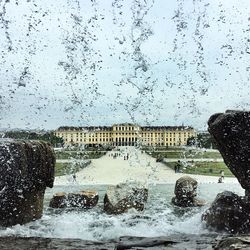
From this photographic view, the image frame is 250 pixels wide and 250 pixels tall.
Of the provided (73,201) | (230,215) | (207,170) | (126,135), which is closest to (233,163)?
(230,215)

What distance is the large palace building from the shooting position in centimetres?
10794

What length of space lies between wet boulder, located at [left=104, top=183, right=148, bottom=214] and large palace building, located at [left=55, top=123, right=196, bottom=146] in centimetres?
7769

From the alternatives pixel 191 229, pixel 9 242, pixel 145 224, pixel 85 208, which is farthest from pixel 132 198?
pixel 9 242

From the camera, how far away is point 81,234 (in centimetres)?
1033

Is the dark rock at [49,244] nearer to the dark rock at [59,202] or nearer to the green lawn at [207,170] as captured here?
the dark rock at [59,202]

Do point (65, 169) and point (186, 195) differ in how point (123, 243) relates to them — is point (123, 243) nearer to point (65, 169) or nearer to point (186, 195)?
point (186, 195)

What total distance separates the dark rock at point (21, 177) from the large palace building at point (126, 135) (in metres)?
81.9

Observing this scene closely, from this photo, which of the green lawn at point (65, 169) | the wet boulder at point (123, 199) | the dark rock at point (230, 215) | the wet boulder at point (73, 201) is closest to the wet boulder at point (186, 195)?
the wet boulder at point (123, 199)

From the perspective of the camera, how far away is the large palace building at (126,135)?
10794cm

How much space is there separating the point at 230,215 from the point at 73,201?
7.98m

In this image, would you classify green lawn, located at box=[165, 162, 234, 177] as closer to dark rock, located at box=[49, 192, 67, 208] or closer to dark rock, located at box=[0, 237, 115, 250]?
dark rock, located at box=[49, 192, 67, 208]

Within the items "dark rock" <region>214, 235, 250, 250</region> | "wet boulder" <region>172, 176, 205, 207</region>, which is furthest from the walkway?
"dark rock" <region>214, 235, 250, 250</region>

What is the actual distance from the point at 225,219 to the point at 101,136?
139695mm

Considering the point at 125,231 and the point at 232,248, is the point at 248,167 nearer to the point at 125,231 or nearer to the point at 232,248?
the point at 125,231
